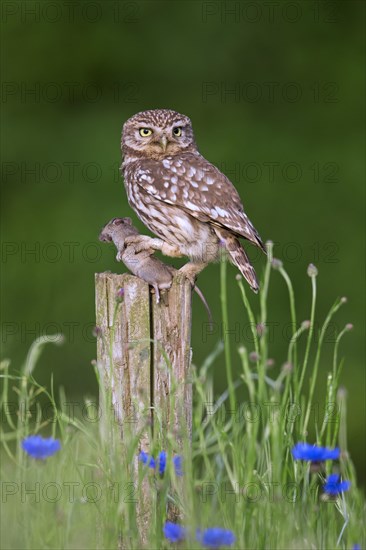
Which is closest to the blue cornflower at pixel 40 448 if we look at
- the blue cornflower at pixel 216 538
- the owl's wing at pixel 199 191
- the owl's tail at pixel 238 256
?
the blue cornflower at pixel 216 538

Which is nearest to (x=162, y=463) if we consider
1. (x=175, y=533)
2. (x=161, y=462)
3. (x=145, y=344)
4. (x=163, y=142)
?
(x=161, y=462)

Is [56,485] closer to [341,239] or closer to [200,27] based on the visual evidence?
[341,239]

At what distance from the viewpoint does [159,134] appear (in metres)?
5.07

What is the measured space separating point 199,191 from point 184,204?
82 mm

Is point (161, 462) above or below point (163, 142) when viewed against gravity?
below

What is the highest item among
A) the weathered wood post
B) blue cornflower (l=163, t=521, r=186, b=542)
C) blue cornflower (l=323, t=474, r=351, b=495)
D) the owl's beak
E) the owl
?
the owl's beak

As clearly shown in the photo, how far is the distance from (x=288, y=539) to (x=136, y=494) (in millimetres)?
478

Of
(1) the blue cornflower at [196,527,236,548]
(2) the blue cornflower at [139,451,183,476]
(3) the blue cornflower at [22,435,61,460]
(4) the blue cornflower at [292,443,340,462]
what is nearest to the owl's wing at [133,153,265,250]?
(2) the blue cornflower at [139,451,183,476]

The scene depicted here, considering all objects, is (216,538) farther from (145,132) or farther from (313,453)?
(145,132)

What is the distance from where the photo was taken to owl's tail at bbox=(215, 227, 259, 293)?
14.8ft

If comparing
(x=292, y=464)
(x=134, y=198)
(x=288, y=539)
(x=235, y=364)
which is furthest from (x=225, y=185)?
(x=235, y=364)

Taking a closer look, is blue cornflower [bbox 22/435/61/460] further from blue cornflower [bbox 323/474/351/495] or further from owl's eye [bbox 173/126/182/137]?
owl's eye [bbox 173/126/182/137]

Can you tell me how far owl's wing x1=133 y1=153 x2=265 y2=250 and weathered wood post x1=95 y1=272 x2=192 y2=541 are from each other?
0.71 m

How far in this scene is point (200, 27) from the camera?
864 cm
